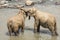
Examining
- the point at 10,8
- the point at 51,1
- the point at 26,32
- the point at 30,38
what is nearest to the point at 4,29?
the point at 26,32

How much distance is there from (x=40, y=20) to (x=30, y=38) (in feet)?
2.60

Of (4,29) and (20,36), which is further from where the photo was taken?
(4,29)

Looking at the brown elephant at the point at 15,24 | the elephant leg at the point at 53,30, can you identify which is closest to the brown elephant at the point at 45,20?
the elephant leg at the point at 53,30

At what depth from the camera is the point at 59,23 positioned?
10242 mm

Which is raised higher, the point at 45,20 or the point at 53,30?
the point at 45,20

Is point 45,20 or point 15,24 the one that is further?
point 45,20

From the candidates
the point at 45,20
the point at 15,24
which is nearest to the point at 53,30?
the point at 45,20

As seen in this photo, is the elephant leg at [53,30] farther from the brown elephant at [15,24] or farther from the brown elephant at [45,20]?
the brown elephant at [15,24]

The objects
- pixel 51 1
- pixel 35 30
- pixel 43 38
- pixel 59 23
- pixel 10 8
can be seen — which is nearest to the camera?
pixel 43 38

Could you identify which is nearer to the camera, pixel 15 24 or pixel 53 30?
pixel 15 24

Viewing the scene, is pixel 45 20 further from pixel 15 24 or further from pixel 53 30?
pixel 15 24

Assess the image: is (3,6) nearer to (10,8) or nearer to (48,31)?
(10,8)

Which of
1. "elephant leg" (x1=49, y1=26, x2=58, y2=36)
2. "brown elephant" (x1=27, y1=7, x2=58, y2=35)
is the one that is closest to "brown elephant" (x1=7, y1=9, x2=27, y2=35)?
"brown elephant" (x1=27, y1=7, x2=58, y2=35)

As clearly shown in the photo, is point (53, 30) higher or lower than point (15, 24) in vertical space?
lower
